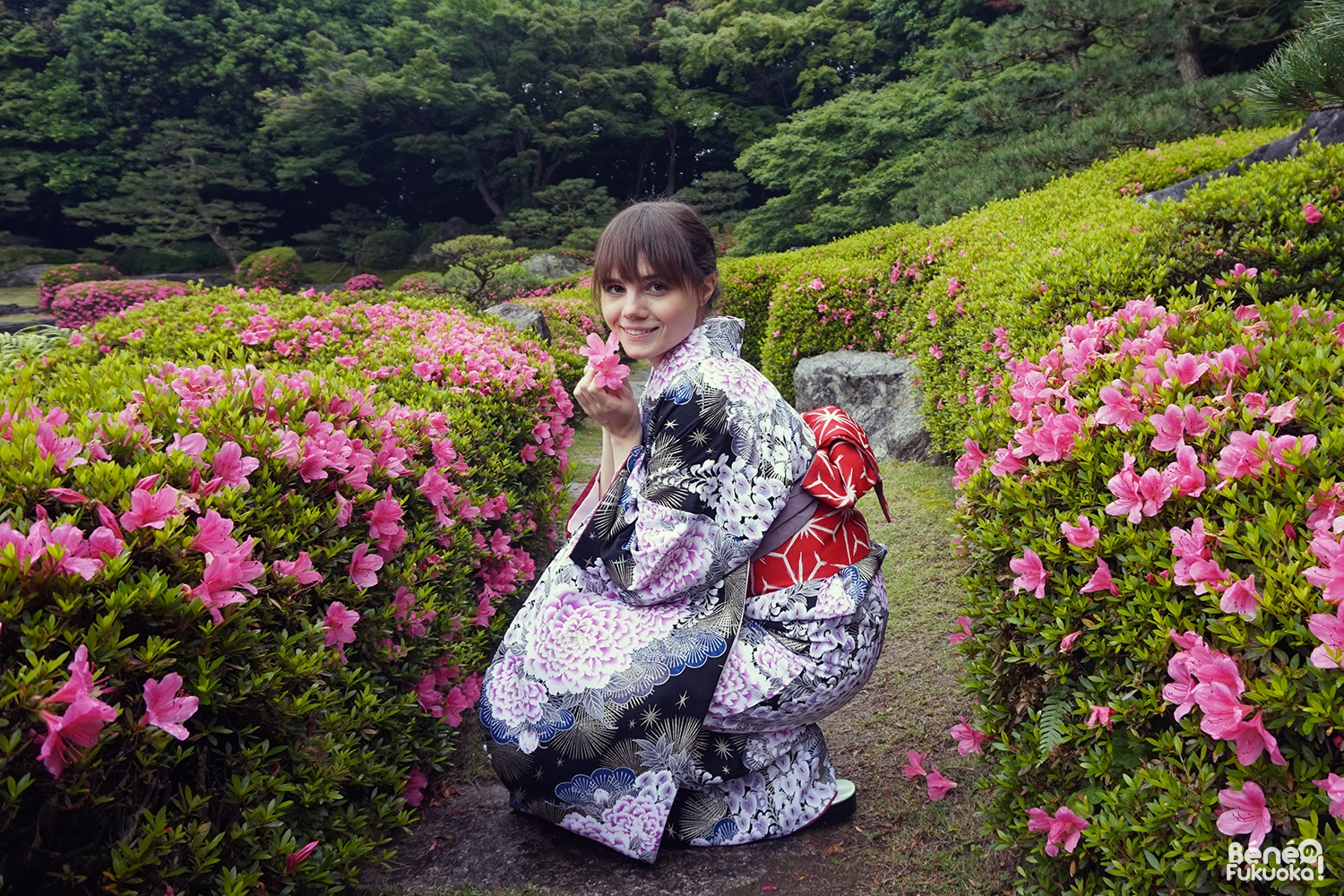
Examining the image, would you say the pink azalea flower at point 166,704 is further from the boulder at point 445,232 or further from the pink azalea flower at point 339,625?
the boulder at point 445,232

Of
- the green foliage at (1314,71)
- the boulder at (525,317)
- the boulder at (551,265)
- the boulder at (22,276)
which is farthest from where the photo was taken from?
the boulder at (22,276)

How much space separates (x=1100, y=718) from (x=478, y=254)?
11449mm

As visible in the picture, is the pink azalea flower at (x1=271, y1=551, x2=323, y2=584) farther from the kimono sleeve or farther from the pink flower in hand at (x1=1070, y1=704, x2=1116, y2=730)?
the pink flower in hand at (x1=1070, y1=704, x2=1116, y2=730)

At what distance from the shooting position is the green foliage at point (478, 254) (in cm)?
1149

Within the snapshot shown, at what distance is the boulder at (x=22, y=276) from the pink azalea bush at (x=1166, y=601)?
2543 centimetres

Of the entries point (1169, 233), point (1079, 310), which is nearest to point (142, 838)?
point (1079, 310)

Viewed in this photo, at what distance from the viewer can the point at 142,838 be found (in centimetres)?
119

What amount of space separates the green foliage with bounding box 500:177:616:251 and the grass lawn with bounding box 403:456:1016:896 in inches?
708

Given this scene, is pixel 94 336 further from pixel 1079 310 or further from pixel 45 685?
pixel 1079 310

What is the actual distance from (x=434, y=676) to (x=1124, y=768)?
5.53ft

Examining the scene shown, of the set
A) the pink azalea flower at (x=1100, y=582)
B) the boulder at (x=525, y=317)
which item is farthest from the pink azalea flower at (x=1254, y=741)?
the boulder at (x=525, y=317)

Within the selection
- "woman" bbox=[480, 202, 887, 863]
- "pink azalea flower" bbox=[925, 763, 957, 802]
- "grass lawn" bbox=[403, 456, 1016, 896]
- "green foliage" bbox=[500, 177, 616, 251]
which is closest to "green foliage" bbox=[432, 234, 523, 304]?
"green foliage" bbox=[500, 177, 616, 251]

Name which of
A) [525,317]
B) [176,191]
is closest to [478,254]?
[525,317]

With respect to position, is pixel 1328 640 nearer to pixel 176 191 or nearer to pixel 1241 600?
pixel 1241 600
